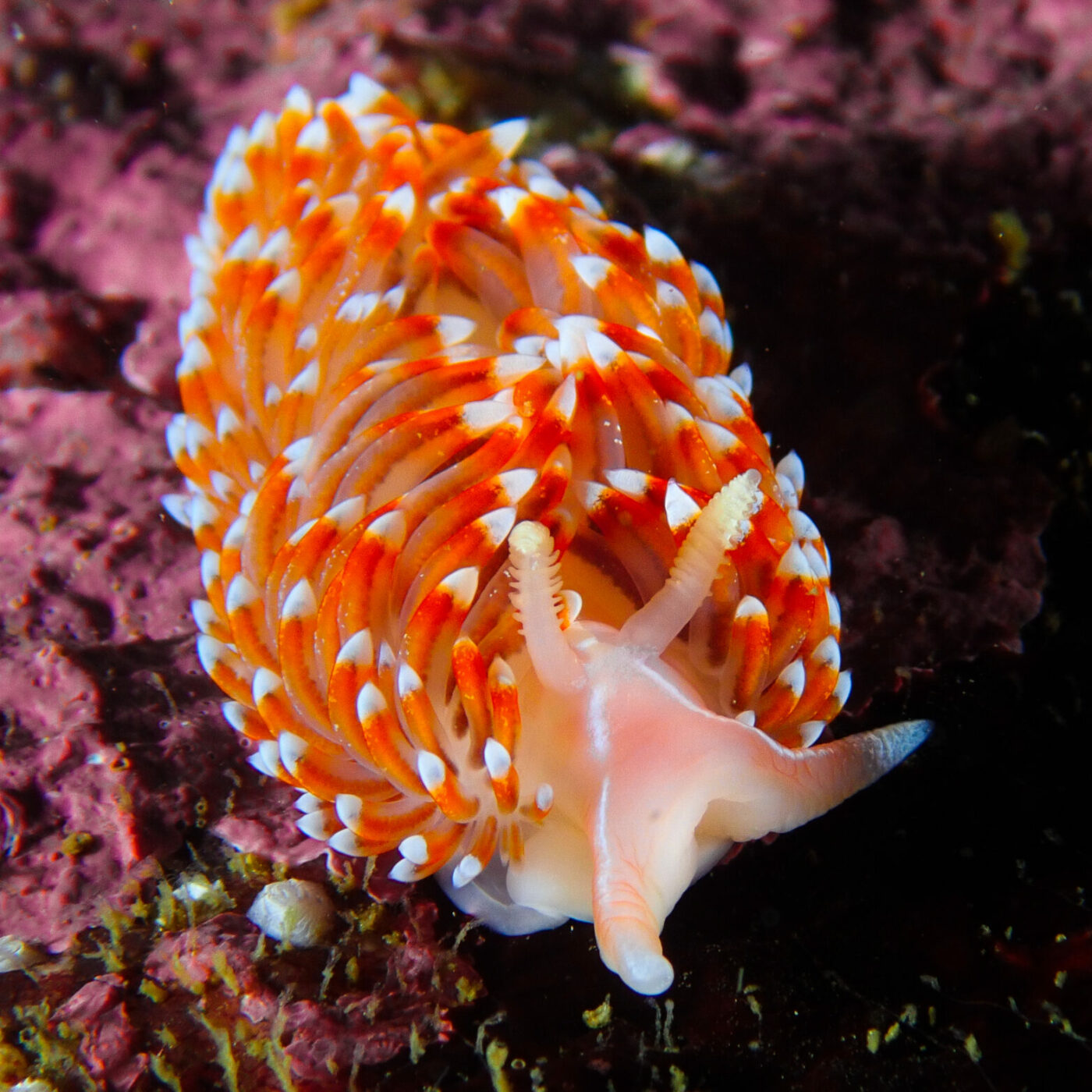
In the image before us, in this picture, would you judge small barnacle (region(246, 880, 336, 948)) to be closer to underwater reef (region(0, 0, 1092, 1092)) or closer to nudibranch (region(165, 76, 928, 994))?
underwater reef (region(0, 0, 1092, 1092))

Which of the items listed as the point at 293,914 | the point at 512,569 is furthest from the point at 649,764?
the point at 293,914

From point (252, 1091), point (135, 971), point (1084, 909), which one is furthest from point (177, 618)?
point (1084, 909)

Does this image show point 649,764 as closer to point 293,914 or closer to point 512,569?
point 512,569

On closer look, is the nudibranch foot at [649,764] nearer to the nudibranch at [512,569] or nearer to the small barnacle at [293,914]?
the nudibranch at [512,569]

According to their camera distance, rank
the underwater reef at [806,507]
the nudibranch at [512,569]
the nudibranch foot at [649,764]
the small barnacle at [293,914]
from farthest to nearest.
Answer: the small barnacle at [293,914], the underwater reef at [806,507], the nudibranch at [512,569], the nudibranch foot at [649,764]

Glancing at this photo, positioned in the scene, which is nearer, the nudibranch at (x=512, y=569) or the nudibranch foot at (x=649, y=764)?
the nudibranch foot at (x=649, y=764)

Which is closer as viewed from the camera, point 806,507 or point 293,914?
point 293,914

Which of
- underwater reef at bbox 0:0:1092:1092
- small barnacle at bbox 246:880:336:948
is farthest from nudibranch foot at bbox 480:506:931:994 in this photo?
small barnacle at bbox 246:880:336:948

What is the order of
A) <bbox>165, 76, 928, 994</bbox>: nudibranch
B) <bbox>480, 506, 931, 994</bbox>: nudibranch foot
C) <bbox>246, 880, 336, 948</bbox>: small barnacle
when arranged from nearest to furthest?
<bbox>480, 506, 931, 994</bbox>: nudibranch foot → <bbox>165, 76, 928, 994</bbox>: nudibranch → <bbox>246, 880, 336, 948</bbox>: small barnacle

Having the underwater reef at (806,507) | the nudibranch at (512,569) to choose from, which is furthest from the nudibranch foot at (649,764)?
the underwater reef at (806,507)
